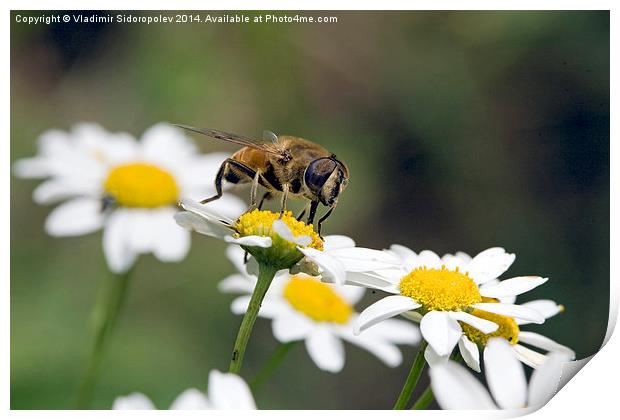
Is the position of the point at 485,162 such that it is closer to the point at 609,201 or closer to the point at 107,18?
the point at 609,201

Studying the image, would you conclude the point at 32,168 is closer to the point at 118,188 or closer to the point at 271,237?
the point at 118,188

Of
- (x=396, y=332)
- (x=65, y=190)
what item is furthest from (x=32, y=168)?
(x=396, y=332)

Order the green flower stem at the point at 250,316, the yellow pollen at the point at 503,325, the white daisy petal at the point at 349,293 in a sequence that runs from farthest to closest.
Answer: the white daisy petal at the point at 349,293 → the yellow pollen at the point at 503,325 → the green flower stem at the point at 250,316

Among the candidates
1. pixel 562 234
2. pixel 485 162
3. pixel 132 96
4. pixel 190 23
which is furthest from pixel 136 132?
pixel 562 234

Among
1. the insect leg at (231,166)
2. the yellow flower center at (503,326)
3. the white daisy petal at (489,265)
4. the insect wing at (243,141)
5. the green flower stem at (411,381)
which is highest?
the insect wing at (243,141)

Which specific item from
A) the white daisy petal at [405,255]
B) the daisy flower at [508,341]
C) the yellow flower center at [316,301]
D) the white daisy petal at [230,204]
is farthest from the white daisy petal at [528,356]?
the white daisy petal at [230,204]

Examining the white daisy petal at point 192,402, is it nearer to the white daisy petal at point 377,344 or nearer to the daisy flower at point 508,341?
the daisy flower at point 508,341

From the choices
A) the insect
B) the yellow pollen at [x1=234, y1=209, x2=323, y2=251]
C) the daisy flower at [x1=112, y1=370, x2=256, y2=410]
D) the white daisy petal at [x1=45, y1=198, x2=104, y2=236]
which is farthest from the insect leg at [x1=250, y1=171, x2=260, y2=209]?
the daisy flower at [x1=112, y1=370, x2=256, y2=410]
